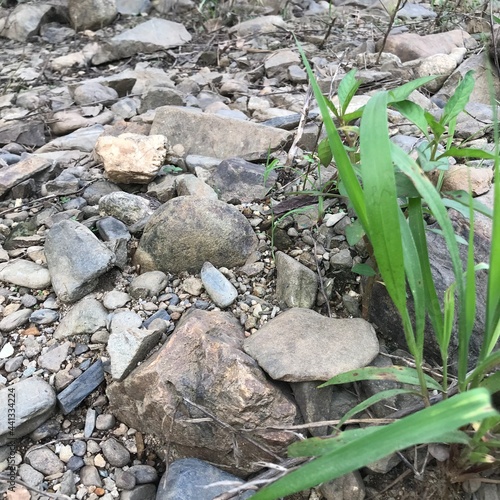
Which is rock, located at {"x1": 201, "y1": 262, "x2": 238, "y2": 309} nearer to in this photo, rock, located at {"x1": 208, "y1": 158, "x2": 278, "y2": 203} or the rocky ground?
the rocky ground

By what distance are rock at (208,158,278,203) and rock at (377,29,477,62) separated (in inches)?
78.1

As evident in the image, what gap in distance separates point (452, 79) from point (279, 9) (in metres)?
2.67

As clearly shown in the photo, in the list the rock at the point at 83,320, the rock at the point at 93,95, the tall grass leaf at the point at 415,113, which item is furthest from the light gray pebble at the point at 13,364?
the rock at the point at 93,95

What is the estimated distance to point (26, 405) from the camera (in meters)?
1.26

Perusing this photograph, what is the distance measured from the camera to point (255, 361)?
125 cm

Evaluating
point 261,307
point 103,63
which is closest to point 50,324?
point 261,307

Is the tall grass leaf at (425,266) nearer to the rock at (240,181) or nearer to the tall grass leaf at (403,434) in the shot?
the tall grass leaf at (403,434)

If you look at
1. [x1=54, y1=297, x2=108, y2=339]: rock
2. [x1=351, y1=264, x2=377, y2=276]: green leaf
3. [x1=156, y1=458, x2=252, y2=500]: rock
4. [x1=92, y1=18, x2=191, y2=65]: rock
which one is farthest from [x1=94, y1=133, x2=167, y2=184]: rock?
[x1=92, y1=18, x2=191, y2=65]: rock

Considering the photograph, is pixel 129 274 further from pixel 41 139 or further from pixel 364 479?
pixel 41 139

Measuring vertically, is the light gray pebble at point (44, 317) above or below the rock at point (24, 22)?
above

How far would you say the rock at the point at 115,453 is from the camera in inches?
49.1

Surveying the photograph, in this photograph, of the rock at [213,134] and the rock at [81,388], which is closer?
the rock at [81,388]

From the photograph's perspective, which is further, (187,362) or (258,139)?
A: (258,139)

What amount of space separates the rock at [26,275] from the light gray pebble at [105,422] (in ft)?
1.53
